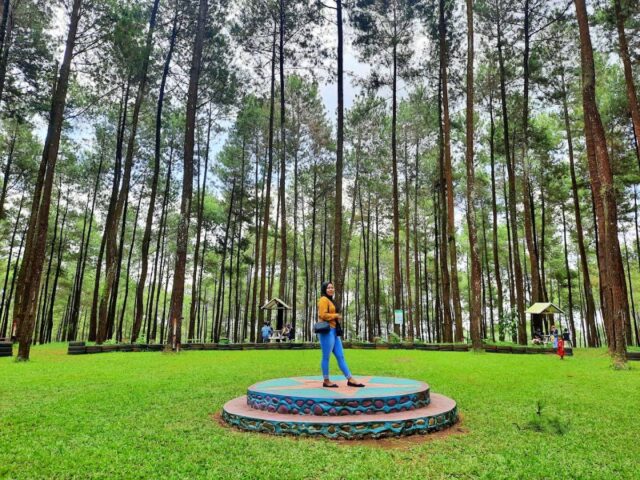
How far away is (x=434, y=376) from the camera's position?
25.3 ft

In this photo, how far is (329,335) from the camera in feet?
17.0

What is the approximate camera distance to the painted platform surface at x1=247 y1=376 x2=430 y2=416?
13.8 ft

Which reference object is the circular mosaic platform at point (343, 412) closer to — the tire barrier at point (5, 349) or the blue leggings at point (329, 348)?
the blue leggings at point (329, 348)

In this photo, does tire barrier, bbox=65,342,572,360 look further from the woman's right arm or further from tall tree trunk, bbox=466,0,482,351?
the woman's right arm

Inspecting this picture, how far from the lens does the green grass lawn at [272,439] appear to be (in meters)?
2.99

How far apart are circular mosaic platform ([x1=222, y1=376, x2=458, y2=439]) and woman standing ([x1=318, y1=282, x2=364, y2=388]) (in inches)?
10.6

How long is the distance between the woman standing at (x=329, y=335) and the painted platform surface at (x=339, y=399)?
17 centimetres

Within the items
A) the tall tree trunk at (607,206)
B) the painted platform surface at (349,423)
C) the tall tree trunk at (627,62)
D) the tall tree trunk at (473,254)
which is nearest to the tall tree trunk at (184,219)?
the painted platform surface at (349,423)

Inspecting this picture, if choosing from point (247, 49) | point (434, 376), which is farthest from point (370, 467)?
point (247, 49)

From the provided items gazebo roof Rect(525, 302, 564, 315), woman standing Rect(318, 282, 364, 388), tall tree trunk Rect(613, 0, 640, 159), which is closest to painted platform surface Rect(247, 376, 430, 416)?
woman standing Rect(318, 282, 364, 388)

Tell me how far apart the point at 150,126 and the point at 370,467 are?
2127 cm

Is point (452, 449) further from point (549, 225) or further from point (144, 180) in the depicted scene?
point (549, 225)

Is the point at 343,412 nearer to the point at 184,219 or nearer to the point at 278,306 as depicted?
the point at 184,219

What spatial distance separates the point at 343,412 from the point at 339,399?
140 millimetres
